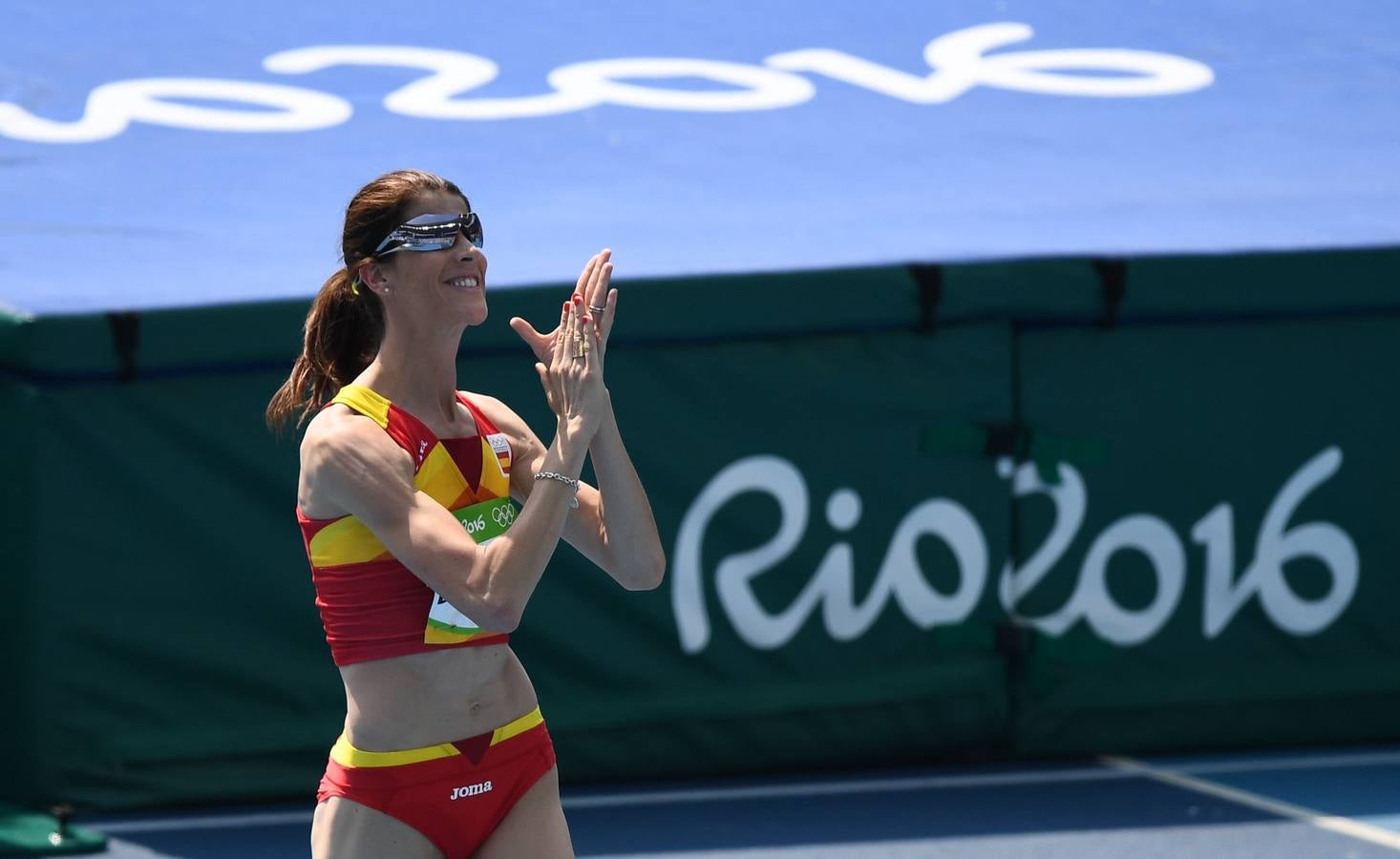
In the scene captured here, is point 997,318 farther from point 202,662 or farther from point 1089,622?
point 202,662

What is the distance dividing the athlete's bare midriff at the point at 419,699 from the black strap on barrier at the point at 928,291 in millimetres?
3321

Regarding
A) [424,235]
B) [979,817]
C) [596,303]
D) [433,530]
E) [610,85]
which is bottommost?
[979,817]

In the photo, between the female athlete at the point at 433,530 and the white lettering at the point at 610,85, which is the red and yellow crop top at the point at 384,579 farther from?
the white lettering at the point at 610,85

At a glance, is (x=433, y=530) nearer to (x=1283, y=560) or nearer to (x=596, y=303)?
(x=596, y=303)

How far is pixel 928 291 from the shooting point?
19.7ft

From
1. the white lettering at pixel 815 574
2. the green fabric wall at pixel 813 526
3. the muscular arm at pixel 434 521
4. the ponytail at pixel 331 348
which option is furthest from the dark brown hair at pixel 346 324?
the white lettering at pixel 815 574

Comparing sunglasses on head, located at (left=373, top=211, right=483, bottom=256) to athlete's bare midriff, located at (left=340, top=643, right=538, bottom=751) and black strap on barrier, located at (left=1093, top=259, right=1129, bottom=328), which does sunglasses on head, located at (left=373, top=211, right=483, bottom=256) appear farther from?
black strap on barrier, located at (left=1093, top=259, right=1129, bottom=328)

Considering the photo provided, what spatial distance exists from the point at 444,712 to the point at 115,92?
578cm

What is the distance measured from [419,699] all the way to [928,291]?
347 centimetres

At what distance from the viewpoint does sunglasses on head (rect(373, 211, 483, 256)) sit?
283 centimetres

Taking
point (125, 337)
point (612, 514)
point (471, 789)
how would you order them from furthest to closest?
1. point (125, 337)
2. point (612, 514)
3. point (471, 789)

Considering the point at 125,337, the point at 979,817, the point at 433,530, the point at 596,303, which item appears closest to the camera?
the point at 433,530

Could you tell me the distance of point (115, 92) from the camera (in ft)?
26.1

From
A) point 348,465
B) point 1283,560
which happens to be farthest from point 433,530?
point 1283,560
